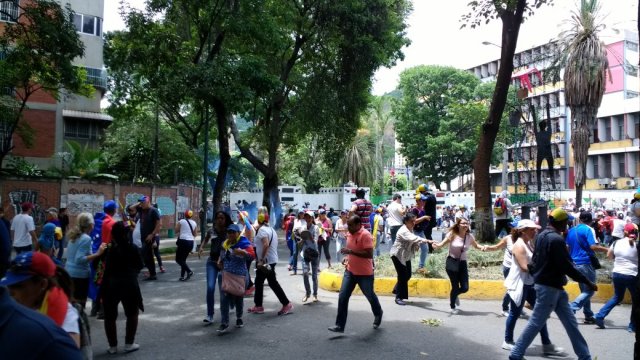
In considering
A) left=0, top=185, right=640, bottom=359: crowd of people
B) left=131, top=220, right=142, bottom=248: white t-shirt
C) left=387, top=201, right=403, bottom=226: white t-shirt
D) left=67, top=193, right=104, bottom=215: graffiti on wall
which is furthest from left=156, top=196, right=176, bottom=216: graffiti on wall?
left=387, top=201, right=403, bottom=226: white t-shirt

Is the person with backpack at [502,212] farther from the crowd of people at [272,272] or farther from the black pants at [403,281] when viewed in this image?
the black pants at [403,281]

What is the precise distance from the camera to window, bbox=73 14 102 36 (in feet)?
95.0

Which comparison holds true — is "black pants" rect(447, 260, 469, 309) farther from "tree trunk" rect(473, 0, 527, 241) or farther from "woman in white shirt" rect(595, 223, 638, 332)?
"tree trunk" rect(473, 0, 527, 241)

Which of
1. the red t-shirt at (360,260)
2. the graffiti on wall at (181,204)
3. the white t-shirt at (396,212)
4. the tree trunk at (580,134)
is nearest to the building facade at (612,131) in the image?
the tree trunk at (580,134)

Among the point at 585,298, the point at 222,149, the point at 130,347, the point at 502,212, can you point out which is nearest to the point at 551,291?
the point at 585,298

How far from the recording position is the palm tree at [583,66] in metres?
22.8

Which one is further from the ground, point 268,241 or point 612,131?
point 612,131

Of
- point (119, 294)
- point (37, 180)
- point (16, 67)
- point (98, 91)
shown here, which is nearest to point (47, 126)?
point (98, 91)

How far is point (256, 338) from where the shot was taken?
7.01 m

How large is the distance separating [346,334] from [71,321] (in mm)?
4638

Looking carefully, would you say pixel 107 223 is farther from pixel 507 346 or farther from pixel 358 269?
pixel 507 346

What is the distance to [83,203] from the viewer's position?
68.7 ft

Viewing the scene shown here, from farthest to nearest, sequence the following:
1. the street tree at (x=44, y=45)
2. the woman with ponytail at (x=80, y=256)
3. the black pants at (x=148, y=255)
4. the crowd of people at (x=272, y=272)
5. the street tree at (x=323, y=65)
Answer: the street tree at (x=323, y=65), the street tree at (x=44, y=45), the black pants at (x=148, y=255), the woman with ponytail at (x=80, y=256), the crowd of people at (x=272, y=272)

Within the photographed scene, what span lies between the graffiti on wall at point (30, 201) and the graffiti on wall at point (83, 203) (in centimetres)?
95
